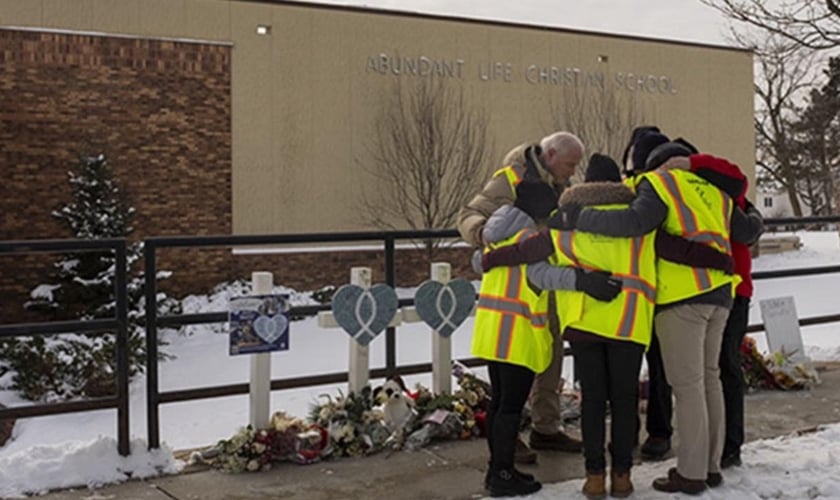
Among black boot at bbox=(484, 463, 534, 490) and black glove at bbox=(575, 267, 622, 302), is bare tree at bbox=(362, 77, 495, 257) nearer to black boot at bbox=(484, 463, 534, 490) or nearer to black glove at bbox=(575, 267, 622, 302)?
black boot at bbox=(484, 463, 534, 490)

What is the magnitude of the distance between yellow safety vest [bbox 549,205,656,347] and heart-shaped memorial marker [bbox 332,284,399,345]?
5.20 feet

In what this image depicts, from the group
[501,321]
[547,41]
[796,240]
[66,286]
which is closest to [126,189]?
[66,286]

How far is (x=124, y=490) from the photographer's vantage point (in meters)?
5.06

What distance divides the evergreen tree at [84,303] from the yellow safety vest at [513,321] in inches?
278

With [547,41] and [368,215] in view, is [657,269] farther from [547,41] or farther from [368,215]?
[547,41]

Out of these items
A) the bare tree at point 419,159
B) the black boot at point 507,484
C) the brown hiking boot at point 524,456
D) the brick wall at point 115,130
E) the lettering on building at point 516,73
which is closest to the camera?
the black boot at point 507,484

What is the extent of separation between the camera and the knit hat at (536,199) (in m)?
4.93

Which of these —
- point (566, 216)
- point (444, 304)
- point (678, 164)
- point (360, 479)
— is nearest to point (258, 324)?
point (360, 479)

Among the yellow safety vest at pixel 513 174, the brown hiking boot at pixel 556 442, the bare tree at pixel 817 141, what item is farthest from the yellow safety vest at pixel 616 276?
the bare tree at pixel 817 141

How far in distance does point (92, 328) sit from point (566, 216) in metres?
2.53

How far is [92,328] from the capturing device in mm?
5246

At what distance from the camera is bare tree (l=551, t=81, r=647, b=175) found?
2278 centimetres

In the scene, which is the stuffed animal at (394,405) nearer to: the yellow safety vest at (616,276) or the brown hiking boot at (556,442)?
the brown hiking boot at (556,442)

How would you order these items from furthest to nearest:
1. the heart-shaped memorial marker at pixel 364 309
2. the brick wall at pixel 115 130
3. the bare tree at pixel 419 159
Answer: the bare tree at pixel 419 159 < the brick wall at pixel 115 130 < the heart-shaped memorial marker at pixel 364 309
